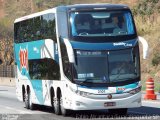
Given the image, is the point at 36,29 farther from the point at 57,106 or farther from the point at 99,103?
the point at 99,103

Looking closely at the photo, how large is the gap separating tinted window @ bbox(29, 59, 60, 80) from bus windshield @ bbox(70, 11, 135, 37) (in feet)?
5.84

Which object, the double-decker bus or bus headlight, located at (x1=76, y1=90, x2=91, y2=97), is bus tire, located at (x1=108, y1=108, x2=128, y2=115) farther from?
bus headlight, located at (x1=76, y1=90, x2=91, y2=97)

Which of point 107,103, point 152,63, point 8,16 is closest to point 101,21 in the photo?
point 107,103

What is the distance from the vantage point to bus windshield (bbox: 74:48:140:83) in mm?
20844

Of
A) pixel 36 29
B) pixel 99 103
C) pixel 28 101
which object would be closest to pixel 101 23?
pixel 99 103

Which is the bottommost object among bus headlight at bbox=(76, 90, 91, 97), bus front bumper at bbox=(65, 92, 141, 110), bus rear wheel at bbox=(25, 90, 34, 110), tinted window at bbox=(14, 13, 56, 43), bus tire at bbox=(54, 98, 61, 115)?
bus rear wheel at bbox=(25, 90, 34, 110)

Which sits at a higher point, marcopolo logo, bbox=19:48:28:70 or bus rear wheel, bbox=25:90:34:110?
marcopolo logo, bbox=19:48:28:70

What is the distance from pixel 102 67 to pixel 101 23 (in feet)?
4.91

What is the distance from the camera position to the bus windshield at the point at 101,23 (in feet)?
69.3

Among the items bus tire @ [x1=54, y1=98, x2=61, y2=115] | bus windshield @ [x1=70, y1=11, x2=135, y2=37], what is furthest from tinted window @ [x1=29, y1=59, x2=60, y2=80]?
bus windshield @ [x1=70, y1=11, x2=135, y2=37]

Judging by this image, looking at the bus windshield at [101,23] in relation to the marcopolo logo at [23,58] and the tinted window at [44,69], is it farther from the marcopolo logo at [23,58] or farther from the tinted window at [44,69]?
the marcopolo logo at [23,58]

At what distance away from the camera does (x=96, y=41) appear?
21.0 m

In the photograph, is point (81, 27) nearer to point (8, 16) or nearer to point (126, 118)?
point (126, 118)

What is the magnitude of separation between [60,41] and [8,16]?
387 ft
